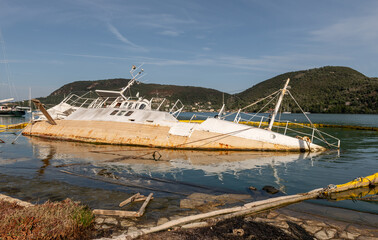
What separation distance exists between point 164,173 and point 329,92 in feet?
544

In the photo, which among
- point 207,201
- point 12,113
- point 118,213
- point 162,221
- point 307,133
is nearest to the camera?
point 162,221

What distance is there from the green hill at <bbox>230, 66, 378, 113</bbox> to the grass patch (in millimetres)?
129086

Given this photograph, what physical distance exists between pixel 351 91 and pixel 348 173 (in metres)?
159

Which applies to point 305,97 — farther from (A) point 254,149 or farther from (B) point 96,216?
(B) point 96,216

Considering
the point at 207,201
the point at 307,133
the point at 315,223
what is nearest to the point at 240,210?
the point at 207,201

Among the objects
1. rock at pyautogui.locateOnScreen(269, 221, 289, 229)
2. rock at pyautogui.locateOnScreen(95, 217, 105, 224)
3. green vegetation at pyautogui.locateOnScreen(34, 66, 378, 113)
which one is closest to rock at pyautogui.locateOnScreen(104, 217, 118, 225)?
rock at pyautogui.locateOnScreen(95, 217, 105, 224)

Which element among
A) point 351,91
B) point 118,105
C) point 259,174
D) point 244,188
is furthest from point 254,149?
point 351,91

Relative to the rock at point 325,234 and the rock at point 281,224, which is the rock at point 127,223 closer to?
the rock at point 281,224

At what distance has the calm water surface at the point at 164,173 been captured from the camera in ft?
33.6

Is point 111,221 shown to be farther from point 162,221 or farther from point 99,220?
point 162,221

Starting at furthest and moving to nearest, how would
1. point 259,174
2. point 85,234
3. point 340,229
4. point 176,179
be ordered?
point 259,174 < point 176,179 < point 340,229 < point 85,234

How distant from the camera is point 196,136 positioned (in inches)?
909

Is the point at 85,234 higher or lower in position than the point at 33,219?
lower

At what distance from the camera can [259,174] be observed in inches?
604
